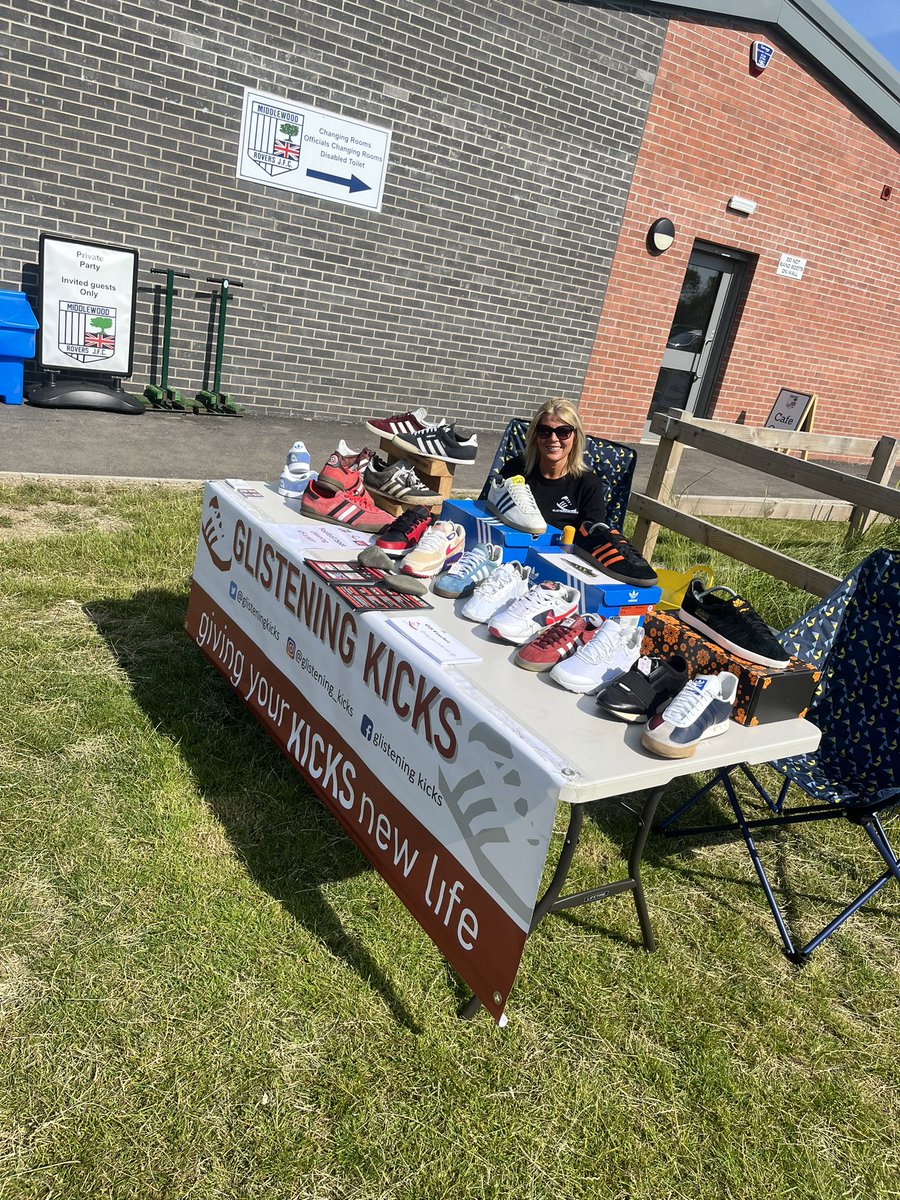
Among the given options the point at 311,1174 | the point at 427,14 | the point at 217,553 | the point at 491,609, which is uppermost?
the point at 427,14

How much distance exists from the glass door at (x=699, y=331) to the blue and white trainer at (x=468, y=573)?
930 cm

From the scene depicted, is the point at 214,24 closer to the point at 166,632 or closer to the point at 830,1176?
the point at 166,632

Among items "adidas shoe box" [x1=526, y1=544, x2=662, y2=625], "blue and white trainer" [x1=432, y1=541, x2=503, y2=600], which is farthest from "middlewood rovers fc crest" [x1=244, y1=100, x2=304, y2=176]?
"blue and white trainer" [x1=432, y1=541, x2=503, y2=600]

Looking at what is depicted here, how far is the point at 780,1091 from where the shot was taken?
2320 millimetres

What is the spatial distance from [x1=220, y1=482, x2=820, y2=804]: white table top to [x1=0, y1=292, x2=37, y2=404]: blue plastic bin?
5916mm

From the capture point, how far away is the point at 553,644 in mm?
Answer: 2346

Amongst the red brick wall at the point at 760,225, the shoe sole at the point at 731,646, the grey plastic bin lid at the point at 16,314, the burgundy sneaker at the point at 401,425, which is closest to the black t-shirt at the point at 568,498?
the burgundy sneaker at the point at 401,425

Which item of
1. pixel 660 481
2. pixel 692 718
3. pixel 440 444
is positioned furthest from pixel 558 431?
pixel 692 718

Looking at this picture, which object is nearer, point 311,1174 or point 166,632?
point 311,1174

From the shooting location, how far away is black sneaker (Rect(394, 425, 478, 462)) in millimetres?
3873

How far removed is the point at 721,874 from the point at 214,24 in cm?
794

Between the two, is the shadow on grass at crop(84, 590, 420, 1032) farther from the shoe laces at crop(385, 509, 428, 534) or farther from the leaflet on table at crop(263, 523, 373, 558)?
the shoe laces at crop(385, 509, 428, 534)

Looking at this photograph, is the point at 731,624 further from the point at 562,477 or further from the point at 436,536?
the point at 562,477

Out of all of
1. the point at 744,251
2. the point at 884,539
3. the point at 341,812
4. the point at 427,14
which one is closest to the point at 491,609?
the point at 341,812
